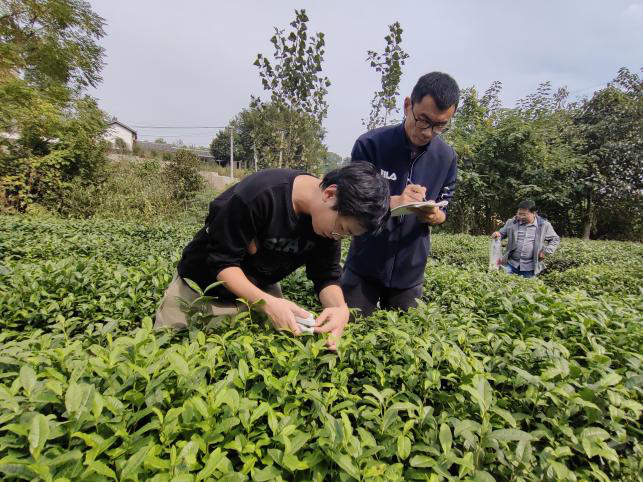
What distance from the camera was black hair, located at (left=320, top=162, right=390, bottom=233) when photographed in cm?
141

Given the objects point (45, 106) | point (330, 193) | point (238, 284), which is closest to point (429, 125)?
point (330, 193)

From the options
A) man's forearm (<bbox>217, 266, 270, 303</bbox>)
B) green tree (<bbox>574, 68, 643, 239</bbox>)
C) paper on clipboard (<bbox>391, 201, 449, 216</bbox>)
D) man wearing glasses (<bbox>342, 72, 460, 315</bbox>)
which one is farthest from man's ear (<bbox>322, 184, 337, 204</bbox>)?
green tree (<bbox>574, 68, 643, 239</bbox>)

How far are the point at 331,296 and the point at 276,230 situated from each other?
48 cm

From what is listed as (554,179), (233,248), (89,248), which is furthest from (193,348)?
(554,179)

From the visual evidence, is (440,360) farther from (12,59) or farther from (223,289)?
(12,59)

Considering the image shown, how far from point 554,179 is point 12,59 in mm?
18966

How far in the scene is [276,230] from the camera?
1.62 meters

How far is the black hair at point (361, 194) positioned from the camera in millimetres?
1407

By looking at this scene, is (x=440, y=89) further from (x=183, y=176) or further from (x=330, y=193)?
(x=183, y=176)

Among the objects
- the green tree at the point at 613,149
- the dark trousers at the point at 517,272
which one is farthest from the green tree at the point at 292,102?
the green tree at the point at 613,149

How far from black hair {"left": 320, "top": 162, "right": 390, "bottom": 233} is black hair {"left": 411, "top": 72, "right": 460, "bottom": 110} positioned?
0.86 meters

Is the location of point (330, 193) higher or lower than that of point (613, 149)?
lower

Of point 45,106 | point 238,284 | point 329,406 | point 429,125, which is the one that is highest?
point 45,106

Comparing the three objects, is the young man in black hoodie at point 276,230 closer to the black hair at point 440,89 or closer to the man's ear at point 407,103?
the black hair at point 440,89
